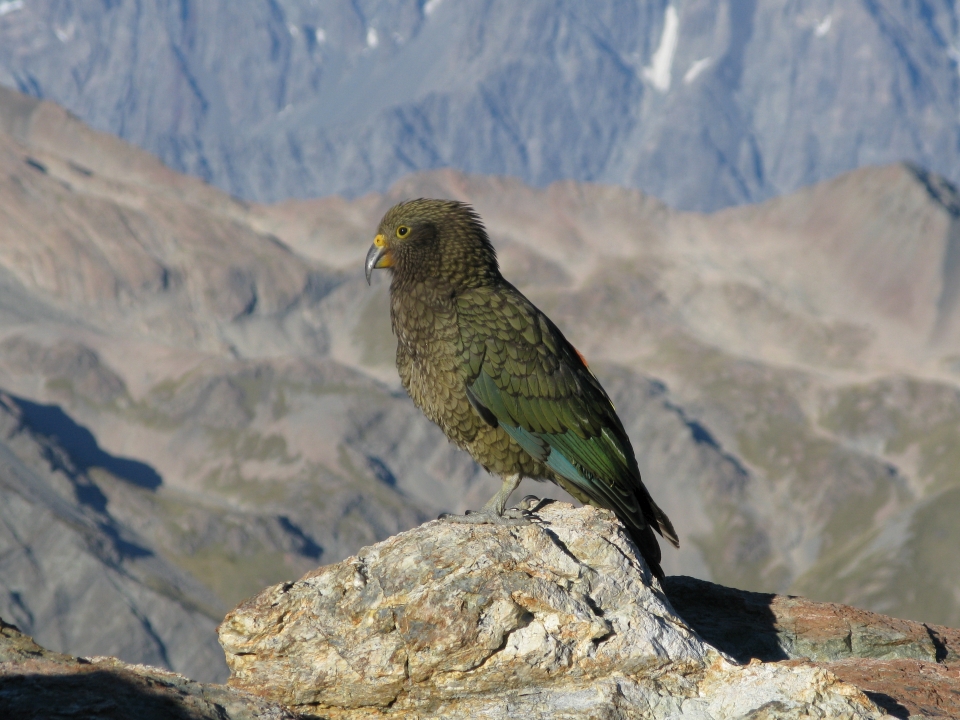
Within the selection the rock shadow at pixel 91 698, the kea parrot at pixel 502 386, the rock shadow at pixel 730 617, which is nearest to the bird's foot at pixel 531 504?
the kea parrot at pixel 502 386

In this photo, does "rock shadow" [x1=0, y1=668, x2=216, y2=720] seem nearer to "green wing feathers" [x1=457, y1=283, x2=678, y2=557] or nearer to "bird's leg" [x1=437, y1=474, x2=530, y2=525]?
"bird's leg" [x1=437, y1=474, x2=530, y2=525]

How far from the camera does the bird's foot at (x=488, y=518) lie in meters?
12.2

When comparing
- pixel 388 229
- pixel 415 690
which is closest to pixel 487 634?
pixel 415 690

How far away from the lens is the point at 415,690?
423 inches

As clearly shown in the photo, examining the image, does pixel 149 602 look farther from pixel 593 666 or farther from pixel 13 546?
pixel 593 666

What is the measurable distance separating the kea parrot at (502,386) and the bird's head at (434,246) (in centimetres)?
2

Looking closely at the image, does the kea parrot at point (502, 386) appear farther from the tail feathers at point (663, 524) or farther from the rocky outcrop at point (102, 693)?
the rocky outcrop at point (102, 693)

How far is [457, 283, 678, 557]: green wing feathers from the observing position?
12.7 metres

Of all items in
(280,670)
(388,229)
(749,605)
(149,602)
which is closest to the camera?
(280,670)

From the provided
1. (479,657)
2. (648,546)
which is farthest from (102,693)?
(648,546)

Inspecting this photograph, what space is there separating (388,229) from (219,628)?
5.53 meters

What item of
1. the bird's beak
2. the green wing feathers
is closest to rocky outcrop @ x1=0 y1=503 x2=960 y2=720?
the green wing feathers

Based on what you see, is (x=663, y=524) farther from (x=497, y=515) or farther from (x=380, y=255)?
(x=380, y=255)

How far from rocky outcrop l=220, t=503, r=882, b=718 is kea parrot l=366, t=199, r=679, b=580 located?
1272mm
